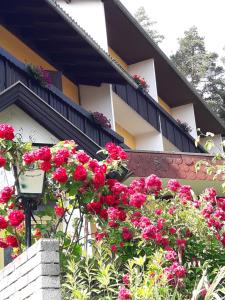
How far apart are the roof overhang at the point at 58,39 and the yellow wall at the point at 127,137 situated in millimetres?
4225

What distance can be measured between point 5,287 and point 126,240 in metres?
1.57

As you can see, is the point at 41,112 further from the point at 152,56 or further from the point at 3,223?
the point at 152,56

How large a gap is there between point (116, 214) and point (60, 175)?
0.84 metres

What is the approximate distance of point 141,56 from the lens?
74.0ft

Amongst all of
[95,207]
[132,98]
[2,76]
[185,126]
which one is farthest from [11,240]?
[185,126]

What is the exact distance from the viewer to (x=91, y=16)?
63.8ft

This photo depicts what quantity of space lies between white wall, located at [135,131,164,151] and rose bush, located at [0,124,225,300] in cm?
1403

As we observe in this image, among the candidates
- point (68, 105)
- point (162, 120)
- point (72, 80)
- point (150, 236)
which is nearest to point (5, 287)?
point (150, 236)

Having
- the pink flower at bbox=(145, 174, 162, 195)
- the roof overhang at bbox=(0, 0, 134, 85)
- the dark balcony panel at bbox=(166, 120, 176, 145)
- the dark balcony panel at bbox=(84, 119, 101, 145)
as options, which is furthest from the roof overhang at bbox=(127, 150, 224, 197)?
the pink flower at bbox=(145, 174, 162, 195)

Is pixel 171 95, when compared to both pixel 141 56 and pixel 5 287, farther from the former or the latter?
pixel 5 287

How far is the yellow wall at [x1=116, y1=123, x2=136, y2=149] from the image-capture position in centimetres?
2142

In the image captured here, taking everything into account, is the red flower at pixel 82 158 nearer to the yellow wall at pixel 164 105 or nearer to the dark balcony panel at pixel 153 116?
the dark balcony panel at pixel 153 116

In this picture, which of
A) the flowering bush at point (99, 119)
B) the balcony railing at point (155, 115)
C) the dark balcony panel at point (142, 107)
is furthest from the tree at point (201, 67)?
the flowering bush at point (99, 119)

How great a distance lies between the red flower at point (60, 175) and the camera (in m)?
6.43
